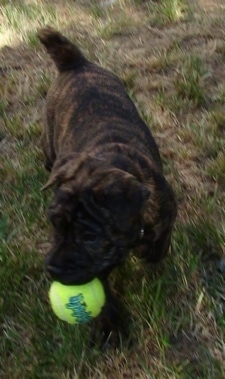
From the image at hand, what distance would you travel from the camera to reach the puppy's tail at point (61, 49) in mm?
4246

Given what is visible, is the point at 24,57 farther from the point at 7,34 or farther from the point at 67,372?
the point at 67,372

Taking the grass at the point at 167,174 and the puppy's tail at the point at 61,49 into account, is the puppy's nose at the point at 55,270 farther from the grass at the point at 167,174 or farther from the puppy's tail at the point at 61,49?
the puppy's tail at the point at 61,49

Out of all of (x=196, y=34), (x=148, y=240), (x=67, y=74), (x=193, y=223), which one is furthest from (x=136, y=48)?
(x=148, y=240)

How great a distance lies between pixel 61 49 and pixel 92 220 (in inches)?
67.1

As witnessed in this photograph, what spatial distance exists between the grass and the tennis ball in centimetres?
26

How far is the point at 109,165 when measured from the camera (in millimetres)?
3145

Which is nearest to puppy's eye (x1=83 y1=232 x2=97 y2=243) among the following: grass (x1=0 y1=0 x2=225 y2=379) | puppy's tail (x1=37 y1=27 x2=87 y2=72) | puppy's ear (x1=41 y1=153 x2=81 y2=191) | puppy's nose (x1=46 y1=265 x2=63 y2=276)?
puppy's nose (x1=46 y1=265 x2=63 y2=276)

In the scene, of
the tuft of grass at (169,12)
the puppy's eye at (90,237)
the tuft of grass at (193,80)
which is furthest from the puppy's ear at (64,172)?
the tuft of grass at (169,12)

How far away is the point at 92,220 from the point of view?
9.68 feet

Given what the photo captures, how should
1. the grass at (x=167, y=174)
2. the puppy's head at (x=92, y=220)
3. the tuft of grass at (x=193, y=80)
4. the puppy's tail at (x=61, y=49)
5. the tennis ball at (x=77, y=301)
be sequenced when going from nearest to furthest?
the puppy's head at (x=92, y=220), the tennis ball at (x=77, y=301), the grass at (x=167, y=174), the puppy's tail at (x=61, y=49), the tuft of grass at (x=193, y=80)

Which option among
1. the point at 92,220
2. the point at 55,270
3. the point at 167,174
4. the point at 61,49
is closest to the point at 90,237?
the point at 92,220

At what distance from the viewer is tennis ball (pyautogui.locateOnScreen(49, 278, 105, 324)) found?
304 cm

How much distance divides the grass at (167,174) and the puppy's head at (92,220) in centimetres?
51

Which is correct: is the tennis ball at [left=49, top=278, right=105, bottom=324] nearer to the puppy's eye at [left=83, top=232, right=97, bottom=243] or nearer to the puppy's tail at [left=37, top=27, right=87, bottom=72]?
the puppy's eye at [left=83, top=232, right=97, bottom=243]
